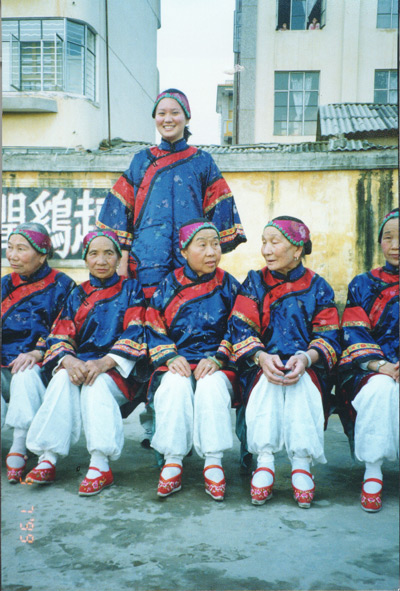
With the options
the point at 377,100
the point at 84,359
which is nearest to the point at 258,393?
the point at 84,359

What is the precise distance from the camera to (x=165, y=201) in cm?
353

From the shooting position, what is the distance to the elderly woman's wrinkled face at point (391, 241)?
2912 millimetres

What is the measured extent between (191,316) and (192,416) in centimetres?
57

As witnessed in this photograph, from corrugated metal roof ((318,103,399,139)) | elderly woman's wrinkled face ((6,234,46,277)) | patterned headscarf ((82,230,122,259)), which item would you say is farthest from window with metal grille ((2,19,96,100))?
patterned headscarf ((82,230,122,259))

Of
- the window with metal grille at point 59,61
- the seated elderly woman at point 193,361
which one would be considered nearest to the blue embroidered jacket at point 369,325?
the seated elderly woman at point 193,361

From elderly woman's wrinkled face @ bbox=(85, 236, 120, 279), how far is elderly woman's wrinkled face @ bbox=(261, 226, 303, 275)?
35.5 inches

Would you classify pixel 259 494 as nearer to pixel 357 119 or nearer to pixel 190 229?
pixel 190 229

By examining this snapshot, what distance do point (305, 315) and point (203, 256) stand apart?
65 centimetres

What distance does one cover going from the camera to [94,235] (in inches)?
130

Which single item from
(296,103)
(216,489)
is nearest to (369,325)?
(216,489)

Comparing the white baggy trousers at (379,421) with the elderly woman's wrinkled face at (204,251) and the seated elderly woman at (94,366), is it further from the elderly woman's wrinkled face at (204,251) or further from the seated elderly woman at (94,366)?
the seated elderly woman at (94,366)

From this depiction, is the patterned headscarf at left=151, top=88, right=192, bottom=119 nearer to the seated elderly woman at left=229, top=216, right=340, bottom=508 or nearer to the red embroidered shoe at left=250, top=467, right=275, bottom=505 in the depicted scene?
the seated elderly woman at left=229, top=216, right=340, bottom=508

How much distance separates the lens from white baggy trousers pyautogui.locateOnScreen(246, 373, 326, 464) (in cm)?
283

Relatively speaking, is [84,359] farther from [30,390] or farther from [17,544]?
[17,544]
